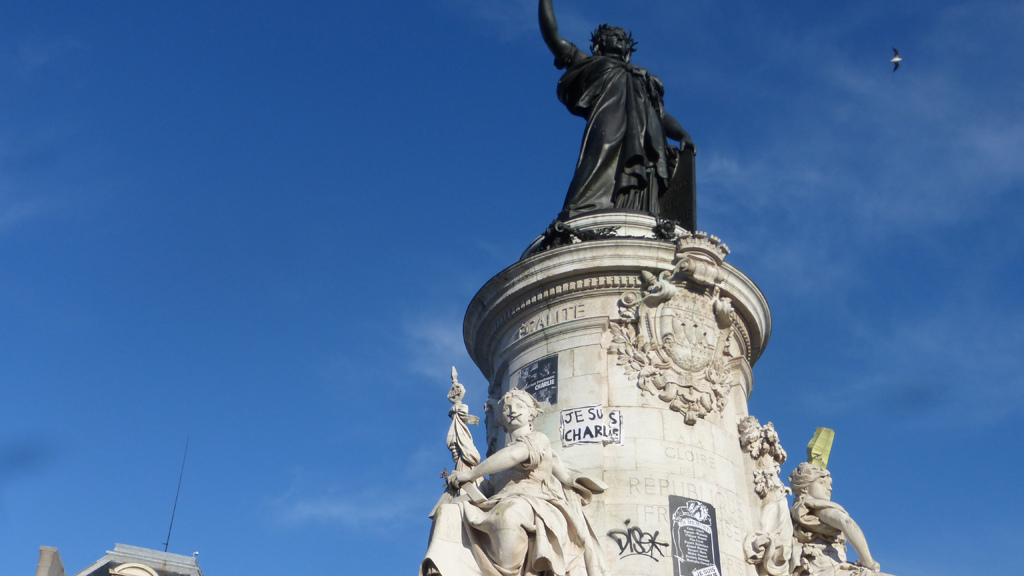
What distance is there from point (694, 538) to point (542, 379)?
2899mm

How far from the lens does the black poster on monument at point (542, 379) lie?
45.0 feet

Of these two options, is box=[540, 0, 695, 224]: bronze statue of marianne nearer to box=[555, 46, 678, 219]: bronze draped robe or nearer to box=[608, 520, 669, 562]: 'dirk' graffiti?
box=[555, 46, 678, 219]: bronze draped robe

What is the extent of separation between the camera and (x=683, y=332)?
46.0ft

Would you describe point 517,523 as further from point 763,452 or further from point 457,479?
point 763,452

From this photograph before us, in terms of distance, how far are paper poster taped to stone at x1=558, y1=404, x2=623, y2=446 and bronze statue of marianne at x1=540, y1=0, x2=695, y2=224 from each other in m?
4.09

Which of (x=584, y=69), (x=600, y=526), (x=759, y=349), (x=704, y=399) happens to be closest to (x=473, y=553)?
(x=600, y=526)

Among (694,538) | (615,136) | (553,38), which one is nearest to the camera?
(694,538)

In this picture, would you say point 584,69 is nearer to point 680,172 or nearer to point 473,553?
point 680,172

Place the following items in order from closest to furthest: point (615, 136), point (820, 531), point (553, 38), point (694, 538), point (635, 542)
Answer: point (635, 542), point (694, 538), point (820, 531), point (615, 136), point (553, 38)

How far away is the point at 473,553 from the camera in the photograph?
11156mm

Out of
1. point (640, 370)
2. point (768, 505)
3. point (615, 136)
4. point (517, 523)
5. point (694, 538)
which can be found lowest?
point (517, 523)

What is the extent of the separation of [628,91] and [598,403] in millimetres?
7043

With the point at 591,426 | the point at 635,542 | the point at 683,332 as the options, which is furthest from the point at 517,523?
the point at 683,332

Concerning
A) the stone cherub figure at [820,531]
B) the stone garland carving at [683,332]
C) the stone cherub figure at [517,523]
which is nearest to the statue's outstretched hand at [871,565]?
the stone cherub figure at [820,531]
